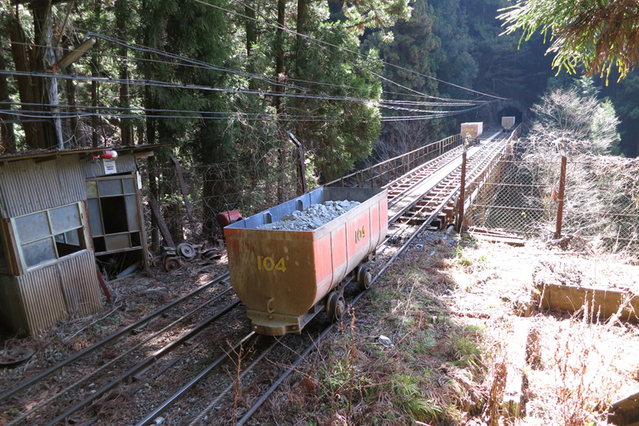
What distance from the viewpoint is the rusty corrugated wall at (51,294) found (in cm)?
727

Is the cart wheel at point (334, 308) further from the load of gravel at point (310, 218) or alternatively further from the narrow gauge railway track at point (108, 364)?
the narrow gauge railway track at point (108, 364)

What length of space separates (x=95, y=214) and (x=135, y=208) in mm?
952

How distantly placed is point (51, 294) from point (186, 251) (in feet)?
13.7

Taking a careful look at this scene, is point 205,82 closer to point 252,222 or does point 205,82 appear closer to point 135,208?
point 135,208

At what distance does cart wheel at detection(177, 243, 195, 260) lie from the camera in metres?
11.5

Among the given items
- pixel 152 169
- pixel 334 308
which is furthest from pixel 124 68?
pixel 334 308

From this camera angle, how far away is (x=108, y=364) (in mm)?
6523

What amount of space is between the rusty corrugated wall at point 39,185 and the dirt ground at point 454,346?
2422mm

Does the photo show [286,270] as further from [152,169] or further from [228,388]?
[152,169]

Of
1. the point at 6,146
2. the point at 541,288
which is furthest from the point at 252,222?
the point at 6,146

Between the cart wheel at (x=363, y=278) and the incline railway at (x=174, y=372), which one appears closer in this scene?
the incline railway at (x=174, y=372)

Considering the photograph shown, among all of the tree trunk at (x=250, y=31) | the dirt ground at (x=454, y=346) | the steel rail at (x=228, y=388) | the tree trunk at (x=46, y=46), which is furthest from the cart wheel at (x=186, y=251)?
the tree trunk at (x=250, y=31)

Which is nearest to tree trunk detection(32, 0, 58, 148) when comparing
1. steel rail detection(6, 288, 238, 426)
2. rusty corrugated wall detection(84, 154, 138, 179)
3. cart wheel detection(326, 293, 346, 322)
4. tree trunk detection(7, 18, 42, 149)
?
rusty corrugated wall detection(84, 154, 138, 179)

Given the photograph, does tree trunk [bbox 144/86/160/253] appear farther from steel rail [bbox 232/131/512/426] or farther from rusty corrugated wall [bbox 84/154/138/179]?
steel rail [bbox 232/131/512/426]
